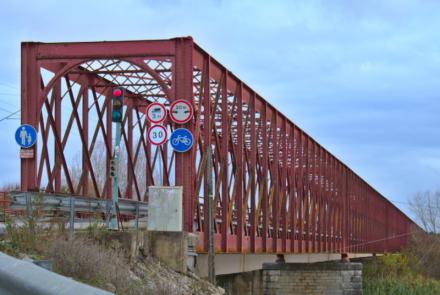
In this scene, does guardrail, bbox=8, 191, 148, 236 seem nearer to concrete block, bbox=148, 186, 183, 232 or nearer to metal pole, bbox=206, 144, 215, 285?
concrete block, bbox=148, 186, 183, 232

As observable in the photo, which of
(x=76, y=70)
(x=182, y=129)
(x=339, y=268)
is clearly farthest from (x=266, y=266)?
(x=182, y=129)

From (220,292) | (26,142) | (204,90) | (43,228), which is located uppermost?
(204,90)

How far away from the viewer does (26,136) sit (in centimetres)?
2378

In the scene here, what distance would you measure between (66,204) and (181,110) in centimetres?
612

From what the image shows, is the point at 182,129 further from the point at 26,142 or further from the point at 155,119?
the point at 26,142

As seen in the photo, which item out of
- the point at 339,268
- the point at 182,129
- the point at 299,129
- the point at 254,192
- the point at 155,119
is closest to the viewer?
the point at 155,119

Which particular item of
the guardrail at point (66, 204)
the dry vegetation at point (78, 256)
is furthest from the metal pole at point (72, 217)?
the dry vegetation at point (78, 256)

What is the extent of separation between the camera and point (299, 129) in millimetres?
43812

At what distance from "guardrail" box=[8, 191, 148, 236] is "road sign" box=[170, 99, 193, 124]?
307 centimetres

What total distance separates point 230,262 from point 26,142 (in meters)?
8.70

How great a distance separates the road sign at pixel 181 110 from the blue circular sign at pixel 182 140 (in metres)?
0.34

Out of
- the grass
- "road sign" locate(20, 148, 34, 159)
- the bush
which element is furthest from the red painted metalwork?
the grass

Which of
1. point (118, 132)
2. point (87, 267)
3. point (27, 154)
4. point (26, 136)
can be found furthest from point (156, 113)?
point (87, 267)

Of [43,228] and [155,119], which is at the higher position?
[155,119]
